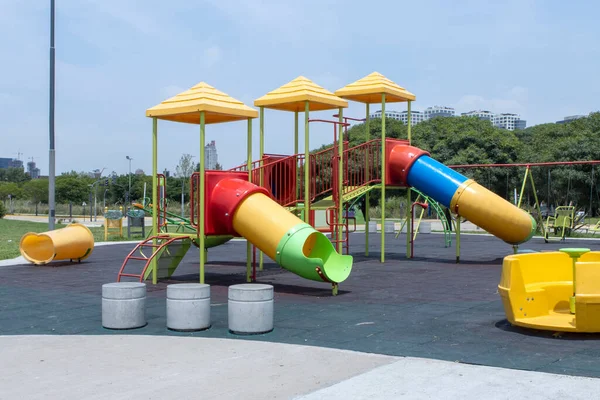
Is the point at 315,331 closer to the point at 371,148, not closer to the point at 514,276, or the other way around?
the point at 514,276

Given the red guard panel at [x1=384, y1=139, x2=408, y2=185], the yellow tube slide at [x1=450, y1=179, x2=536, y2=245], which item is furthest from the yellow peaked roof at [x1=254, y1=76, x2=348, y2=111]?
the yellow tube slide at [x1=450, y1=179, x2=536, y2=245]

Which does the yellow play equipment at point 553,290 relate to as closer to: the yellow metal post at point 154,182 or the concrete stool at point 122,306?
the concrete stool at point 122,306

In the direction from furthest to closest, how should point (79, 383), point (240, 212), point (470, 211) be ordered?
1. point (470, 211)
2. point (240, 212)
3. point (79, 383)

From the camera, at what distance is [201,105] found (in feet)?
39.7

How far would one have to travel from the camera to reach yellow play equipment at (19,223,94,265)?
17078mm

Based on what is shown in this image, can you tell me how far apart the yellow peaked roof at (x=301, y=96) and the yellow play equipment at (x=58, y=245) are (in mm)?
6277

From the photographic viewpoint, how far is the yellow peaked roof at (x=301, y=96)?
13652 millimetres

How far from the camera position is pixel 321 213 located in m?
21.8

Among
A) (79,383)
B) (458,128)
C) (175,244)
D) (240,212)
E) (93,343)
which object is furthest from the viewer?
(458,128)

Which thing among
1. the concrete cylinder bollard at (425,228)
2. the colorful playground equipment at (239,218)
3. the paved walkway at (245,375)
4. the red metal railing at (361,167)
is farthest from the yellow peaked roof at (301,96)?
the concrete cylinder bollard at (425,228)

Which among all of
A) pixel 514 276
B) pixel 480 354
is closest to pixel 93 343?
pixel 480 354

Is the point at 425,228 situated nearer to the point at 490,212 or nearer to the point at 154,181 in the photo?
the point at 490,212

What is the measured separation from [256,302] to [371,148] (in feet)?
34.7

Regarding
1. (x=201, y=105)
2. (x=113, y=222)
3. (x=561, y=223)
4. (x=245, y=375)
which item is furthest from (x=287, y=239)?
(x=113, y=222)
